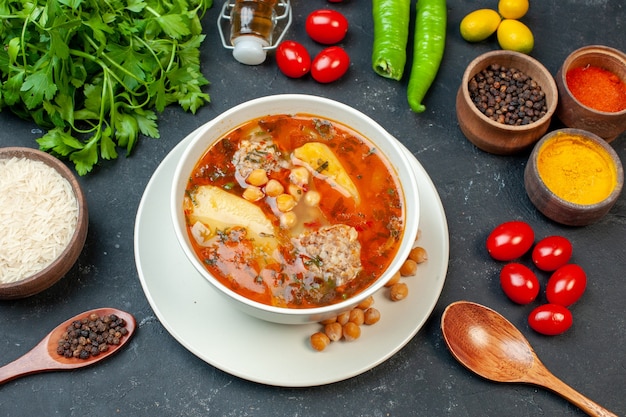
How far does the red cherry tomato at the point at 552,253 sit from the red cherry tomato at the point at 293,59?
174 centimetres

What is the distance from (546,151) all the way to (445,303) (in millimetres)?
1049

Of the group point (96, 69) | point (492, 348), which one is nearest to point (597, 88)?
point (492, 348)

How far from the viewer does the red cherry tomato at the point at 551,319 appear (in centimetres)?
405

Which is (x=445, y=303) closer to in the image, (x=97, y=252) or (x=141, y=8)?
(x=97, y=252)

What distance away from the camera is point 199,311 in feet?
12.3

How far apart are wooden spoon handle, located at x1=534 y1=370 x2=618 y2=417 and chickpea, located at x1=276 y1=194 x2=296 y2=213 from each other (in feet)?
5.23

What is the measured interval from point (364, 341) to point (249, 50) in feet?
6.34

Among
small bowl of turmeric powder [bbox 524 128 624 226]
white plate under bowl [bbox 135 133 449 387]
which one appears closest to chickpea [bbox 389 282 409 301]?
white plate under bowl [bbox 135 133 449 387]

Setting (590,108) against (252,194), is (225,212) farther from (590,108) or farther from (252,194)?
(590,108)

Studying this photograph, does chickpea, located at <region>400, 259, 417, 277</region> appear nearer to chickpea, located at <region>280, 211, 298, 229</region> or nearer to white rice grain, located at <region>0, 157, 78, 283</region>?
chickpea, located at <region>280, 211, 298, 229</region>

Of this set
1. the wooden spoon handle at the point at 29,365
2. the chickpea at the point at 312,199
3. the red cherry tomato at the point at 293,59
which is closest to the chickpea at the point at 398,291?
the chickpea at the point at 312,199

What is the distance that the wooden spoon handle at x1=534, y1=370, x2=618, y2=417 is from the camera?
3.85m

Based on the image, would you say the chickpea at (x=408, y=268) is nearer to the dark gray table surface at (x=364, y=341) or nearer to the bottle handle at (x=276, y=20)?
the dark gray table surface at (x=364, y=341)

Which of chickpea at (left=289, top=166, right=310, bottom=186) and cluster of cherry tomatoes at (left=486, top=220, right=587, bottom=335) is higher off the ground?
chickpea at (left=289, top=166, right=310, bottom=186)
